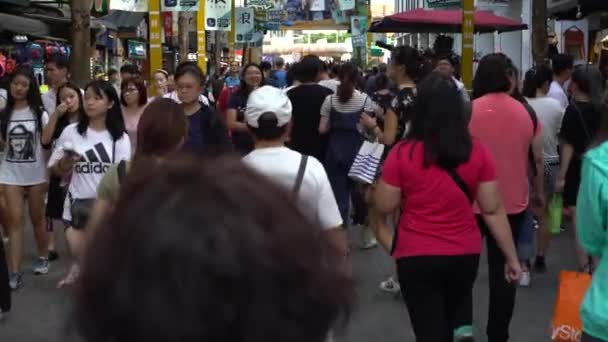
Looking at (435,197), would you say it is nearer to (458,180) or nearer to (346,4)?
(458,180)

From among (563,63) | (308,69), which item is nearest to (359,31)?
(563,63)

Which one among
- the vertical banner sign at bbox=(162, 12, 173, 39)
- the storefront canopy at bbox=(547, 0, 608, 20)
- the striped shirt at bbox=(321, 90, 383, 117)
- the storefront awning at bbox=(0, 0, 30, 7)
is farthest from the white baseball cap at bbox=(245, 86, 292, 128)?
the vertical banner sign at bbox=(162, 12, 173, 39)

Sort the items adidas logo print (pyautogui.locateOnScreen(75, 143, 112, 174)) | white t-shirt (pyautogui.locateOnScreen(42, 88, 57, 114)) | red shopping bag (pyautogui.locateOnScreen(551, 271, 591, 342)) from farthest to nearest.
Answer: white t-shirt (pyautogui.locateOnScreen(42, 88, 57, 114)) < adidas logo print (pyautogui.locateOnScreen(75, 143, 112, 174)) < red shopping bag (pyautogui.locateOnScreen(551, 271, 591, 342))

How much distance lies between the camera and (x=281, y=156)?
4375 millimetres

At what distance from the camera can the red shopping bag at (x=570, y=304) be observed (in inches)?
166

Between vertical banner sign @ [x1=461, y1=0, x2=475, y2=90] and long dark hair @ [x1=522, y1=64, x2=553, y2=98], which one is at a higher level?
vertical banner sign @ [x1=461, y1=0, x2=475, y2=90]

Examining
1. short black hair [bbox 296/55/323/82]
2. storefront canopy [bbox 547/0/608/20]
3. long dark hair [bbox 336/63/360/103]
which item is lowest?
long dark hair [bbox 336/63/360/103]

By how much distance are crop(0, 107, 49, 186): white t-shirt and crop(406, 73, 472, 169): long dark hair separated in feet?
14.5

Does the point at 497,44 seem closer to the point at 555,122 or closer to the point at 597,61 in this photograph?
the point at 597,61

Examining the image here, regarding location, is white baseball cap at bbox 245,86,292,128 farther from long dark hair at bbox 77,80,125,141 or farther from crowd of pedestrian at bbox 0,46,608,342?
long dark hair at bbox 77,80,125,141

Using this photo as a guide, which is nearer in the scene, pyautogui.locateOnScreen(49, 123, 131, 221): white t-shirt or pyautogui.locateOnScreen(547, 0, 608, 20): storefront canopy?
pyautogui.locateOnScreen(49, 123, 131, 221): white t-shirt

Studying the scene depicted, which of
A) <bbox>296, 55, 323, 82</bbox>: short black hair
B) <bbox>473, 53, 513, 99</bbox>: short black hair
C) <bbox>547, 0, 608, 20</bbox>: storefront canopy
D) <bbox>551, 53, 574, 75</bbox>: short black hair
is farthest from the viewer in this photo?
<bbox>547, 0, 608, 20</bbox>: storefront canopy

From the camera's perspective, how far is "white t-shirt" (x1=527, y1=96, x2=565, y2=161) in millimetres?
8570

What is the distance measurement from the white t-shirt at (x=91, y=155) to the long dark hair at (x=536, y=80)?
13.0ft
